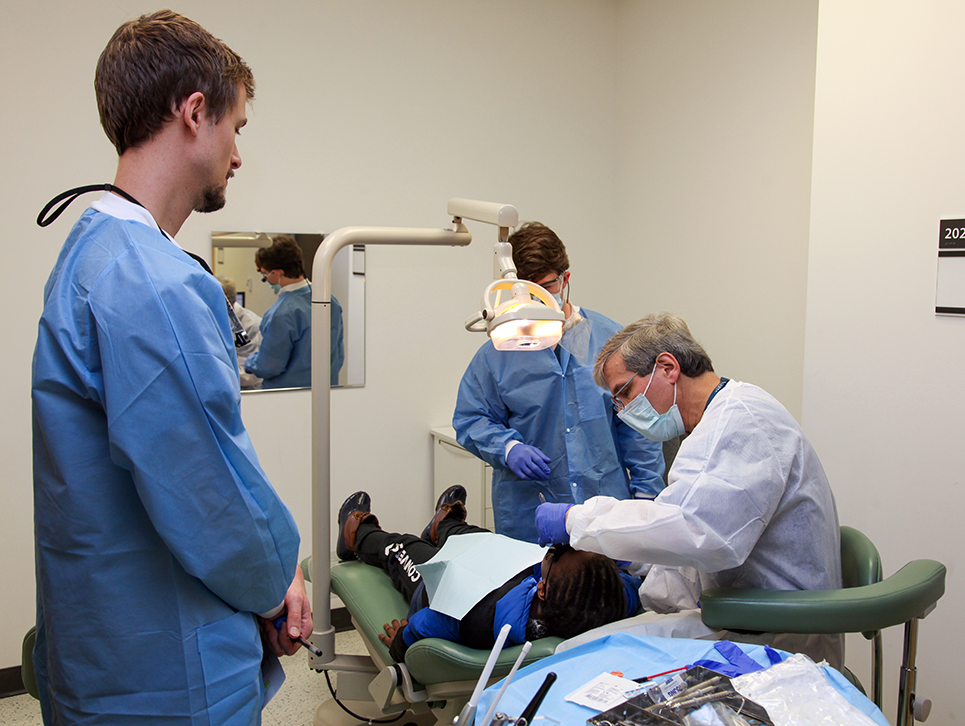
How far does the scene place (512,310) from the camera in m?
1.53

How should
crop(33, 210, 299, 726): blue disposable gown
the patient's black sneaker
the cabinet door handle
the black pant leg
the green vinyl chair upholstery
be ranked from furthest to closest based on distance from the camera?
the cabinet door handle, the patient's black sneaker, the black pant leg, the green vinyl chair upholstery, crop(33, 210, 299, 726): blue disposable gown

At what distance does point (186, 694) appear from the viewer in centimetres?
97

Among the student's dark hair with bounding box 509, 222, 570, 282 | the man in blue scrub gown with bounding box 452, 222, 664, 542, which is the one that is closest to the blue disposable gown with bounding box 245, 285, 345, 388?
the man in blue scrub gown with bounding box 452, 222, 664, 542

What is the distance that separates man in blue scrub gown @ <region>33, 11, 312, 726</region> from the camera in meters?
0.91

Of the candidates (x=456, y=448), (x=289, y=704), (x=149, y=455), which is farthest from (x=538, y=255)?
(x=289, y=704)

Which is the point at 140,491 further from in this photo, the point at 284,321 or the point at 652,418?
the point at 284,321

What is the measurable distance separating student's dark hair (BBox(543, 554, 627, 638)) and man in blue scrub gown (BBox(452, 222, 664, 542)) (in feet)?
1.59

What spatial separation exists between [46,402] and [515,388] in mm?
1612

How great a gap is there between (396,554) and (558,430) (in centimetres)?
70

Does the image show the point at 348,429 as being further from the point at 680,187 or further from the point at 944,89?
the point at 944,89

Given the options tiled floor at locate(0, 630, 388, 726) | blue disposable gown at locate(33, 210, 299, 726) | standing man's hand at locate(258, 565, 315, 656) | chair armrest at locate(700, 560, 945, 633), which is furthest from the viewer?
tiled floor at locate(0, 630, 388, 726)

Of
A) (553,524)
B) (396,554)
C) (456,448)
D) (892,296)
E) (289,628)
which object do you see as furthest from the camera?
(456,448)

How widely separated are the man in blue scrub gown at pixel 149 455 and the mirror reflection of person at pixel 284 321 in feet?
6.65

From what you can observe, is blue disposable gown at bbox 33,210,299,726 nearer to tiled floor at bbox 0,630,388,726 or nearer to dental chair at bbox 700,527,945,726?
dental chair at bbox 700,527,945,726
